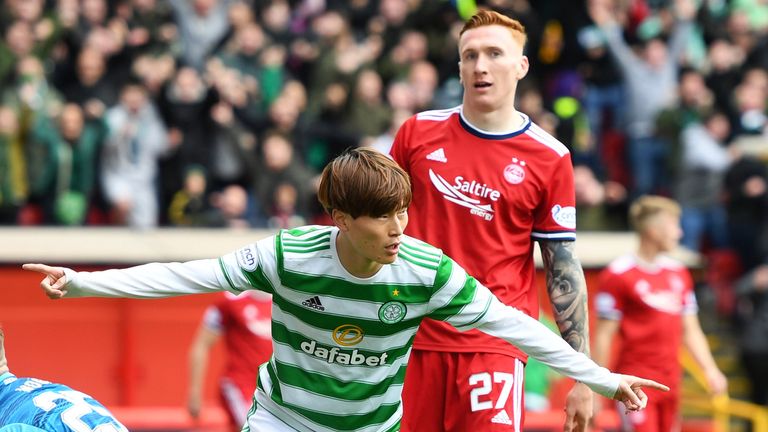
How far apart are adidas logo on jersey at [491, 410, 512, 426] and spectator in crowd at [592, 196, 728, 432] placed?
3950mm

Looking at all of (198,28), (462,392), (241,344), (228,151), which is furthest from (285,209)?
(462,392)

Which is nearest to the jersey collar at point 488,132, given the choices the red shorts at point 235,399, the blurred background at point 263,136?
the red shorts at point 235,399

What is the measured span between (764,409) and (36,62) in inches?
306

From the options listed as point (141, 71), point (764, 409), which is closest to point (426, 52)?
point (141, 71)

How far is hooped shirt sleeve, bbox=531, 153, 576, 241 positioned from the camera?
579cm

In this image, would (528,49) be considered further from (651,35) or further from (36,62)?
(36,62)

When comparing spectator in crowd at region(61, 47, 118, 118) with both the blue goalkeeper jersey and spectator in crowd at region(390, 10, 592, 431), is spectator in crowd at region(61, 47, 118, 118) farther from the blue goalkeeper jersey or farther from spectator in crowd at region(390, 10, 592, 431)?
the blue goalkeeper jersey

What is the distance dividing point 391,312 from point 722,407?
7.69 m

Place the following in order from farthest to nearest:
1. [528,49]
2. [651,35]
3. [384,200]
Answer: [651,35]
[528,49]
[384,200]

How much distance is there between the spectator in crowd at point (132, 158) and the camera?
13.0 m

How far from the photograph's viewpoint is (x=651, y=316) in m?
9.63

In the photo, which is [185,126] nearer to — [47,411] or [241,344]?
[241,344]

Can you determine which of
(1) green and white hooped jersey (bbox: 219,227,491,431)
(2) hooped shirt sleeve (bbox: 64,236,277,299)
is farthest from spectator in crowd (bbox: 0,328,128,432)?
(1) green and white hooped jersey (bbox: 219,227,491,431)

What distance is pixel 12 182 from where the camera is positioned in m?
12.8
